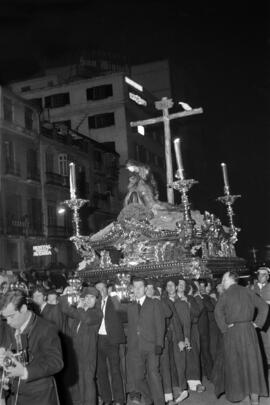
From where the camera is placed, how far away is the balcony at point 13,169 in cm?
3044

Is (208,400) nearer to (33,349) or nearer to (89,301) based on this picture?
(89,301)

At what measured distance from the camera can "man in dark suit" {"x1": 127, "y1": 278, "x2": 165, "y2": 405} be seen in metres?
6.99

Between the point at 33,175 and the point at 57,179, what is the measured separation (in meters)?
2.29

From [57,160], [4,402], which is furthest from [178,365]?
[57,160]

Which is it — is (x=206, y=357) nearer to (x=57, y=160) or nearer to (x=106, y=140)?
(x=57, y=160)

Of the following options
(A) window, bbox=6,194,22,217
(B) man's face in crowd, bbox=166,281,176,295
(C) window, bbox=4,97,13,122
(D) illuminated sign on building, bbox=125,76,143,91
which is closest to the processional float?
(B) man's face in crowd, bbox=166,281,176,295

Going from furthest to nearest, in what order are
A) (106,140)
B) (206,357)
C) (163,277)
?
(106,140), (163,277), (206,357)

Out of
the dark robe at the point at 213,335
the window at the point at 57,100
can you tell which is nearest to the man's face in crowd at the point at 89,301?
the dark robe at the point at 213,335

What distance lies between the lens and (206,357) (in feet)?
29.4

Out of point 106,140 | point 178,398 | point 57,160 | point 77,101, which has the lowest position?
point 178,398

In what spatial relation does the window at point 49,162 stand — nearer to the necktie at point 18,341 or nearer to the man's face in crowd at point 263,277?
the man's face in crowd at point 263,277

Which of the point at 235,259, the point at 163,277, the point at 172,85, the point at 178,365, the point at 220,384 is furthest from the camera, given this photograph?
the point at 172,85

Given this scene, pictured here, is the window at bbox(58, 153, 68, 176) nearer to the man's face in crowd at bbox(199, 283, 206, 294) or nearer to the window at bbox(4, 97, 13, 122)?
the window at bbox(4, 97, 13, 122)

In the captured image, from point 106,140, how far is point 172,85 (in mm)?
8309
